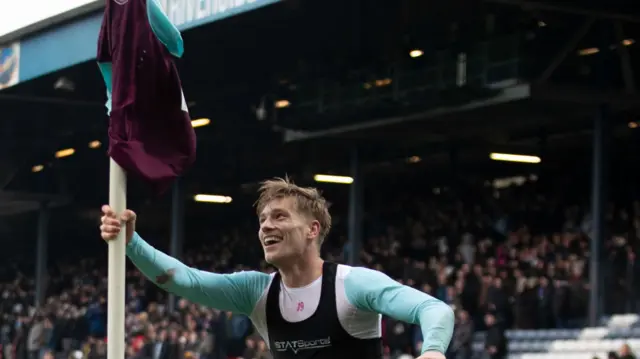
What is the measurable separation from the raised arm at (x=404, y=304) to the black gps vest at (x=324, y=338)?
0.38 feet

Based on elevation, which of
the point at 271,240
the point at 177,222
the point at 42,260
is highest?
the point at 177,222

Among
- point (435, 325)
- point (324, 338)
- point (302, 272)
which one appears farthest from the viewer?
point (302, 272)

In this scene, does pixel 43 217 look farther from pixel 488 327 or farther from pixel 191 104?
pixel 488 327

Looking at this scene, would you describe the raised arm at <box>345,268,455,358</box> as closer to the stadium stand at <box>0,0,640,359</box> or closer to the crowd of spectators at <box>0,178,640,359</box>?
the stadium stand at <box>0,0,640,359</box>

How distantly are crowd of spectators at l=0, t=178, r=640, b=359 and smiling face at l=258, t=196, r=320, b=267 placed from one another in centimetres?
1533

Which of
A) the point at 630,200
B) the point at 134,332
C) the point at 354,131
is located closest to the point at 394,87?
the point at 354,131

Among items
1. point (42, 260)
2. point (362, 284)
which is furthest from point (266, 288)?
point (42, 260)

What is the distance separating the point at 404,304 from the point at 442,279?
1825 cm

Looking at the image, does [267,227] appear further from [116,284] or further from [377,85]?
[377,85]

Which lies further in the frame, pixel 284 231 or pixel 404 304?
pixel 284 231

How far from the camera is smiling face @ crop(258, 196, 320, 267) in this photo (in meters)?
6.22

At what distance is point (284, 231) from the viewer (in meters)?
6.24

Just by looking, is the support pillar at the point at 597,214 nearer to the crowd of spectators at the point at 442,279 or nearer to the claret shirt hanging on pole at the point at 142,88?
the crowd of spectators at the point at 442,279

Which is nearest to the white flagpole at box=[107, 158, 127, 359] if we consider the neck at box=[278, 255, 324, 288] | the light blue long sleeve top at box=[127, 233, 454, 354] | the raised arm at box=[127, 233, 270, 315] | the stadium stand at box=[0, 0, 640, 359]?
the light blue long sleeve top at box=[127, 233, 454, 354]
